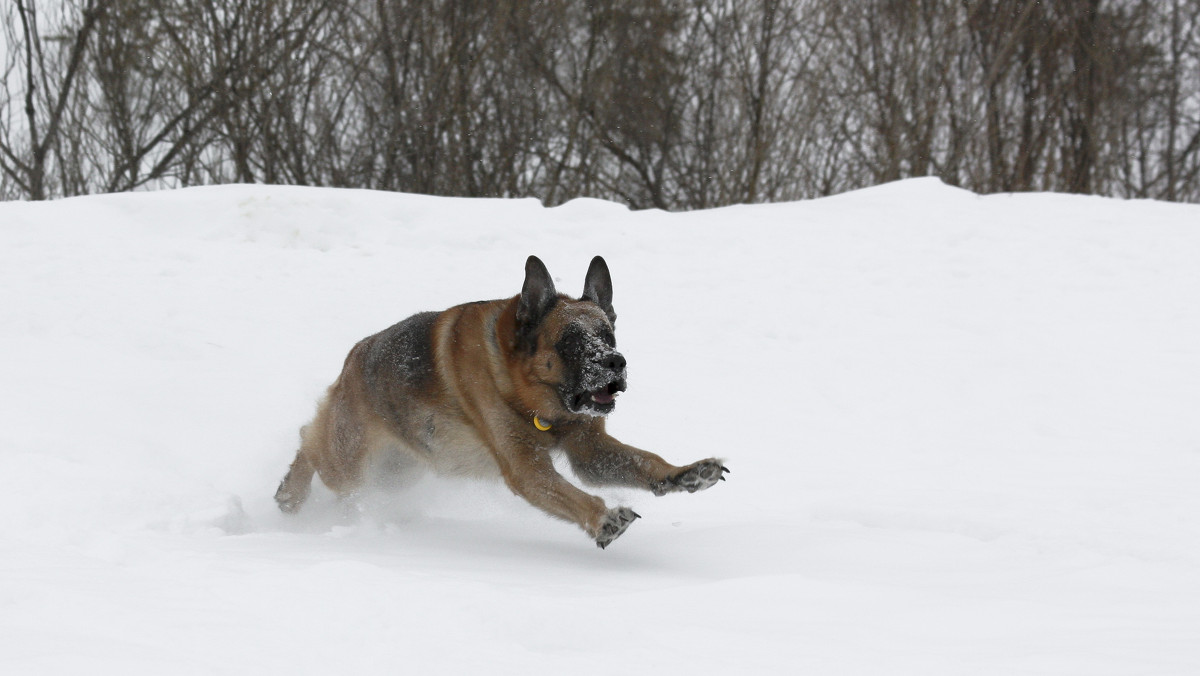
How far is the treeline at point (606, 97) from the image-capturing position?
45.9 ft

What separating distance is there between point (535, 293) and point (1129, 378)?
15.6 feet

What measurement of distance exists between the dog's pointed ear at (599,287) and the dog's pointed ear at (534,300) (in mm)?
229

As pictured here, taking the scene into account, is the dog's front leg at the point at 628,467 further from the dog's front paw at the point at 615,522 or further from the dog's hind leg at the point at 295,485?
the dog's hind leg at the point at 295,485

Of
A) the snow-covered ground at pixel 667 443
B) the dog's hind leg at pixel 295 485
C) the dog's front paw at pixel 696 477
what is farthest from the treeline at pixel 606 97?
the dog's front paw at pixel 696 477

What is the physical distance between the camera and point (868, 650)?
2.82 metres

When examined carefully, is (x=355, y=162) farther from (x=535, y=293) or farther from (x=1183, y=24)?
(x=1183, y=24)

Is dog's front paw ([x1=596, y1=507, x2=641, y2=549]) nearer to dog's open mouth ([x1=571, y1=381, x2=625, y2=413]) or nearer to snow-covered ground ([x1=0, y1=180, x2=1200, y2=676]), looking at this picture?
snow-covered ground ([x1=0, y1=180, x2=1200, y2=676])

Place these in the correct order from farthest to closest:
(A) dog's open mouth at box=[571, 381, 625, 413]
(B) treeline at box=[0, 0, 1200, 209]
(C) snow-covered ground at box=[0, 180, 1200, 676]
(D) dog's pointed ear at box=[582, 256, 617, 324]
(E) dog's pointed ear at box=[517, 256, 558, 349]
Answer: (B) treeline at box=[0, 0, 1200, 209], (D) dog's pointed ear at box=[582, 256, 617, 324], (E) dog's pointed ear at box=[517, 256, 558, 349], (A) dog's open mouth at box=[571, 381, 625, 413], (C) snow-covered ground at box=[0, 180, 1200, 676]

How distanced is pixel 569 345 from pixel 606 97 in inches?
493

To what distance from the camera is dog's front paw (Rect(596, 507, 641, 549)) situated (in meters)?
4.15

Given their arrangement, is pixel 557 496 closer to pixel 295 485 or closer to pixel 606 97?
pixel 295 485

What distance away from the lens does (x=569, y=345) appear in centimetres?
452

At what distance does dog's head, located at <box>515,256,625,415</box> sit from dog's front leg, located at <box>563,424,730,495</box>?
0.25 meters

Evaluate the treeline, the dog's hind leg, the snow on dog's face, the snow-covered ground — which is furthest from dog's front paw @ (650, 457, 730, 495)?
the treeline
